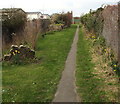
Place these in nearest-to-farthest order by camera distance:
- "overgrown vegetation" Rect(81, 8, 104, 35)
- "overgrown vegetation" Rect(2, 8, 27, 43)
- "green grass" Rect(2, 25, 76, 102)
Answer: "green grass" Rect(2, 25, 76, 102)
"overgrown vegetation" Rect(81, 8, 104, 35)
"overgrown vegetation" Rect(2, 8, 27, 43)

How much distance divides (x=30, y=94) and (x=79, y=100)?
1458 millimetres

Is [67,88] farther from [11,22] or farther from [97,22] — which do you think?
[11,22]

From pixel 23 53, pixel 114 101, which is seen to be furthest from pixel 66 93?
pixel 23 53

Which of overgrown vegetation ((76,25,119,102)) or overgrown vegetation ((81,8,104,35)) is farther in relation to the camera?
overgrown vegetation ((81,8,104,35))

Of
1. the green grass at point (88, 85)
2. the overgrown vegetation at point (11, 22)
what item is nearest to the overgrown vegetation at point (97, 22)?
the green grass at point (88, 85)

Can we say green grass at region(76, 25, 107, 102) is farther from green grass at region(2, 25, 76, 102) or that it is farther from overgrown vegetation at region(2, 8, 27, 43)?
overgrown vegetation at region(2, 8, 27, 43)

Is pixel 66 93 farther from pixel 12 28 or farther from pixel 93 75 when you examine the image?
pixel 12 28

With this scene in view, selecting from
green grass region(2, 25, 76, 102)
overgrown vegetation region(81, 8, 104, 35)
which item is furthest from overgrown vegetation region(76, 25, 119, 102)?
overgrown vegetation region(81, 8, 104, 35)

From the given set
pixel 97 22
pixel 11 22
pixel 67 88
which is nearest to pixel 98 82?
pixel 67 88

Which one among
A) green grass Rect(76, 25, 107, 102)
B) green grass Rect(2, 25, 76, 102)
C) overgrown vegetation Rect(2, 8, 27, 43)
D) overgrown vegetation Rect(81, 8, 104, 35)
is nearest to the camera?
green grass Rect(76, 25, 107, 102)

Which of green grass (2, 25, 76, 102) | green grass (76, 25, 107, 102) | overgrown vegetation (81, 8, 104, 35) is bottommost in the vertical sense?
green grass (2, 25, 76, 102)

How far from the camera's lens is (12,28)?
1614 centimetres

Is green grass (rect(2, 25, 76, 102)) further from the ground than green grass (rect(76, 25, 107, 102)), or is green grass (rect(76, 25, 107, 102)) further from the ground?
green grass (rect(76, 25, 107, 102))

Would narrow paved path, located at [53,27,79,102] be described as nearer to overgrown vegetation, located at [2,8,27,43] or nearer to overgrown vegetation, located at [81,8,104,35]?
overgrown vegetation, located at [81,8,104,35]
